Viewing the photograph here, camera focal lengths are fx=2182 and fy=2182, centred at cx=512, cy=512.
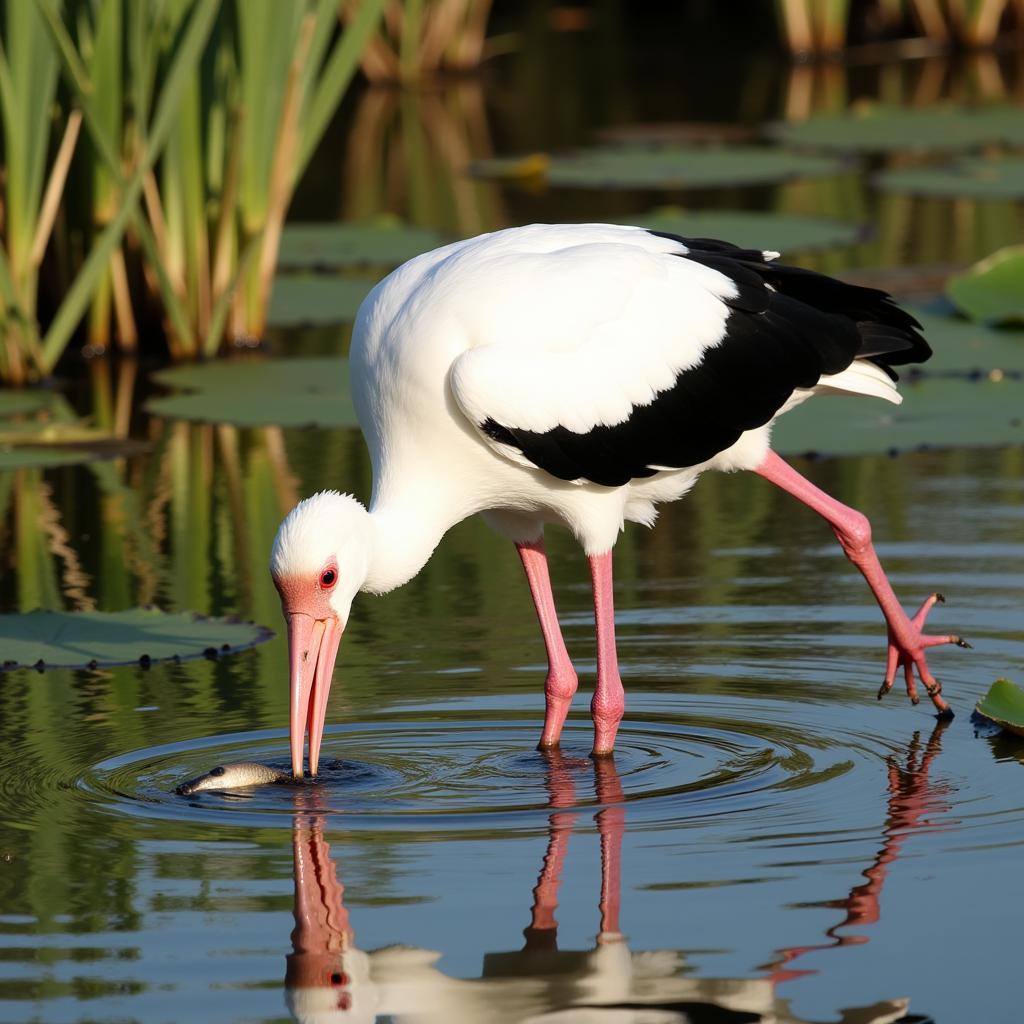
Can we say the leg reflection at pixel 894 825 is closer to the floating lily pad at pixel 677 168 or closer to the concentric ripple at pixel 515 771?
the concentric ripple at pixel 515 771

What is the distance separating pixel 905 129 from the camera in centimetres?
2175

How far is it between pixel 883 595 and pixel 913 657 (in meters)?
0.27

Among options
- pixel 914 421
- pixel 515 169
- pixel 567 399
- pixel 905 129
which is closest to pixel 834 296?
pixel 567 399

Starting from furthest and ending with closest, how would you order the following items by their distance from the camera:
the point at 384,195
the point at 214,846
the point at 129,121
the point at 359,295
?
the point at 384,195
the point at 359,295
the point at 129,121
the point at 214,846

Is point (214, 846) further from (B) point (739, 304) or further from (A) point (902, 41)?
(A) point (902, 41)

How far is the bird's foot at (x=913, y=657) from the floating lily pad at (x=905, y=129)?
14.4 metres

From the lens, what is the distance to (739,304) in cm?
711

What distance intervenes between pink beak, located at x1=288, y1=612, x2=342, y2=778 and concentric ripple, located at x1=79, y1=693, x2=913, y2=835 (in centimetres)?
17

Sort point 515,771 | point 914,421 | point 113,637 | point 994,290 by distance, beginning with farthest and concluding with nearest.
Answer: point 994,290 < point 914,421 < point 113,637 < point 515,771

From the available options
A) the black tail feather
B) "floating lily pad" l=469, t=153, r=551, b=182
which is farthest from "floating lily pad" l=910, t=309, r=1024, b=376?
"floating lily pad" l=469, t=153, r=551, b=182

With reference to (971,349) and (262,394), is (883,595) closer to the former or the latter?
(971,349)

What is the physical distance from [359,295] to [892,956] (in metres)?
10.00

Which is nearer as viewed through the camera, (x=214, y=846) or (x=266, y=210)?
(x=214, y=846)

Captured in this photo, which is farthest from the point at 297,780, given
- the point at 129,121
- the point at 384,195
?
the point at 384,195
